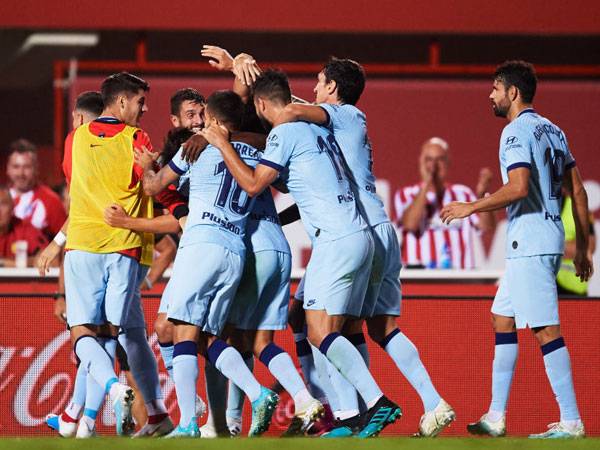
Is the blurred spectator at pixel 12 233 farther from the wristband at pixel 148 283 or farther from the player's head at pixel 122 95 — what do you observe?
the player's head at pixel 122 95

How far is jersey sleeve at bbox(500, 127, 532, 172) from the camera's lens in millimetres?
7047

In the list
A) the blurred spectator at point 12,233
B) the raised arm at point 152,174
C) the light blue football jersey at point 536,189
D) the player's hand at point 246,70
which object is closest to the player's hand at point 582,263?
the light blue football jersey at point 536,189

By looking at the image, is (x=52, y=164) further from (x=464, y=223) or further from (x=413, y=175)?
(x=464, y=223)

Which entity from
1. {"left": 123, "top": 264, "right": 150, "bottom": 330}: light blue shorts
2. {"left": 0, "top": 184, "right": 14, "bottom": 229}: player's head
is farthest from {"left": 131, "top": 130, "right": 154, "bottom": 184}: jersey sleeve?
{"left": 0, "top": 184, "right": 14, "bottom": 229}: player's head

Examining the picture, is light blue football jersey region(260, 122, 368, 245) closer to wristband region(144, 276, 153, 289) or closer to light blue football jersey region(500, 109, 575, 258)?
light blue football jersey region(500, 109, 575, 258)

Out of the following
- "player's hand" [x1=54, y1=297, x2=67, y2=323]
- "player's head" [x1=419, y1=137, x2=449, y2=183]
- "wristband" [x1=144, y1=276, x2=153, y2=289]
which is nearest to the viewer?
"player's hand" [x1=54, y1=297, x2=67, y2=323]

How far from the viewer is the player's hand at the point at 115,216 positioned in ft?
23.4

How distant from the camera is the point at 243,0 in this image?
45.1 ft

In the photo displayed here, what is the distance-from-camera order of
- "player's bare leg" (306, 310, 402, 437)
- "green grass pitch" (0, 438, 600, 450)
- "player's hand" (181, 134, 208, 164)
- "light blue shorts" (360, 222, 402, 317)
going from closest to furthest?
"green grass pitch" (0, 438, 600, 450) → "player's bare leg" (306, 310, 402, 437) → "player's hand" (181, 134, 208, 164) → "light blue shorts" (360, 222, 402, 317)

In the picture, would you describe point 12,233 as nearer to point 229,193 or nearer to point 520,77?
point 229,193

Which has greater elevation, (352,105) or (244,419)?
(352,105)

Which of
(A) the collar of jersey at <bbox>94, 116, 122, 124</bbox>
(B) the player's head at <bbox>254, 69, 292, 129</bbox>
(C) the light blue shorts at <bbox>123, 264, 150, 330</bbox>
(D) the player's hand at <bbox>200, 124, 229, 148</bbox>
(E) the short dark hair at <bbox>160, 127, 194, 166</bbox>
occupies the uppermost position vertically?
(B) the player's head at <bbox>254, 69, 292, 129</bbox>

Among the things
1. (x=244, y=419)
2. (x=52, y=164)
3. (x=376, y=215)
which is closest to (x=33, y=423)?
(x=244, y=419)

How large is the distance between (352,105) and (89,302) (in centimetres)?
187
